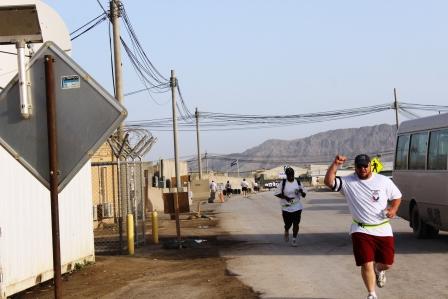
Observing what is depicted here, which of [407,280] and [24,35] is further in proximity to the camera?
[407,280]

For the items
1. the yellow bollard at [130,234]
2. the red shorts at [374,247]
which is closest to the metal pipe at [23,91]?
the red shorts at [374,247]

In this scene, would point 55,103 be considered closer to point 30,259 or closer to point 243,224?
point 30,259

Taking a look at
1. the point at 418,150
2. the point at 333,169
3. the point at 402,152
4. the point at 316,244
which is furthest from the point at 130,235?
the point at 333,169

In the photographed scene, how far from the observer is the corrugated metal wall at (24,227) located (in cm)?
983

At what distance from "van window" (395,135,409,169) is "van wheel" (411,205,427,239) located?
112cm

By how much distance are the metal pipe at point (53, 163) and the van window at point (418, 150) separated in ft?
38.1

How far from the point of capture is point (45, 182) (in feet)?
17.2

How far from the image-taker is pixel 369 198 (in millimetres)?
8359

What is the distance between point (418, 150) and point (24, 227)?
365 inches

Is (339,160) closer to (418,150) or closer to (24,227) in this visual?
(24,227)

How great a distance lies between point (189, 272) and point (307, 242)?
5.15 metres

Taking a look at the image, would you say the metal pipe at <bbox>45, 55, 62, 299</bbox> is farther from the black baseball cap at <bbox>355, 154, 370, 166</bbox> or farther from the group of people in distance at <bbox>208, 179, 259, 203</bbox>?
the group of people in distance at <bbox>208, 179, 259, 203</bbox>

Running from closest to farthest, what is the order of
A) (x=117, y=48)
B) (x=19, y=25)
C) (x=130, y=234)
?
(x=19, y=25) < (x=130, y=234) < (x=117, y=48)

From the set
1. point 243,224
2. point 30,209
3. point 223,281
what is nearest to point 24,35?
point 30,209
